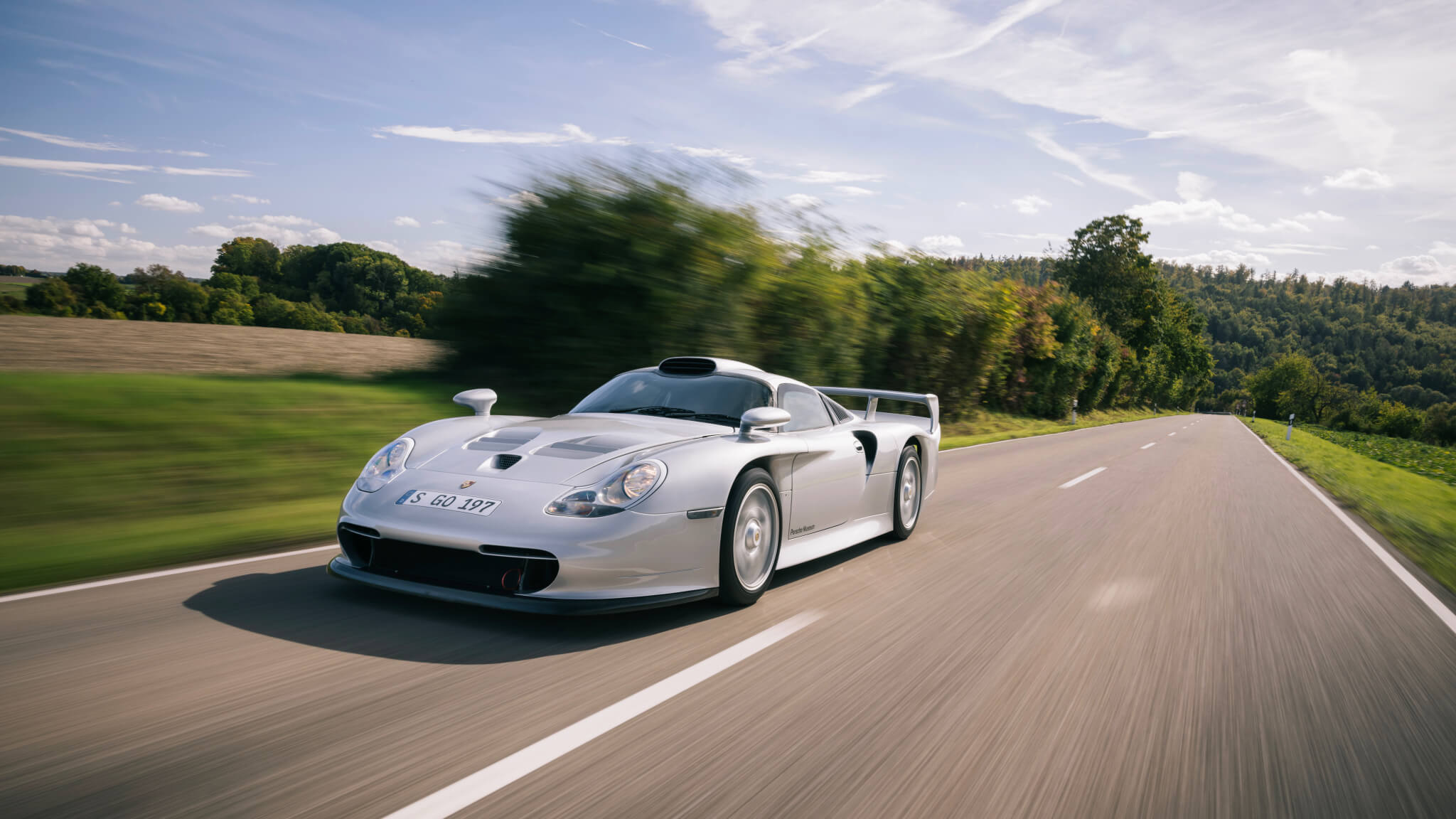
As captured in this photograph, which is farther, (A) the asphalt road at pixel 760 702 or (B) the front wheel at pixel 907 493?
(B) the front wheel at pixel 907 493

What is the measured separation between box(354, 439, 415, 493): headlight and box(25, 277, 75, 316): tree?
14560 mm

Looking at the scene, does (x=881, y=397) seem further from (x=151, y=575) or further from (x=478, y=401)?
(x=151, y=575)

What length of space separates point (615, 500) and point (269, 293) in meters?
20.1

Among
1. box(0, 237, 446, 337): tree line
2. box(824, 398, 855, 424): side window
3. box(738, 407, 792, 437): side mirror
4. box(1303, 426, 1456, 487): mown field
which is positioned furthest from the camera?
box(1303, 426, 1456, 487): mown field

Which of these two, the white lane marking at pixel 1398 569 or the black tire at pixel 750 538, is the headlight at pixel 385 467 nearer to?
the black tire at pixel 750 538

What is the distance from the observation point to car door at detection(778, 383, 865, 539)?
16.2 feet

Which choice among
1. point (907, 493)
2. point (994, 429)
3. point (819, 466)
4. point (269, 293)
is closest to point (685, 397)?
A: point (819, 466)

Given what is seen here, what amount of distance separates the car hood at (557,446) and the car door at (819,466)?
0.58 meters

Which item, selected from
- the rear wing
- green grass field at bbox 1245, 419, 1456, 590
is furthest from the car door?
green grass field at bbox 1245, 419, 1456, 590

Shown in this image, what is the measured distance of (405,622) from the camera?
12.4ft

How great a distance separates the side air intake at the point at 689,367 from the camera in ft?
17.9

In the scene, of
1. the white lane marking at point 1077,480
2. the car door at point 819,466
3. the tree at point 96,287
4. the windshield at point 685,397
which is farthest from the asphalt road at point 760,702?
the tree at point 96,287

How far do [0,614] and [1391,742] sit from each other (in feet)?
18.7

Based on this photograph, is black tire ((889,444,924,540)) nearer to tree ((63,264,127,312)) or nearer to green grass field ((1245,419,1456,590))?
green grass field ((1245,419,1456,590))
